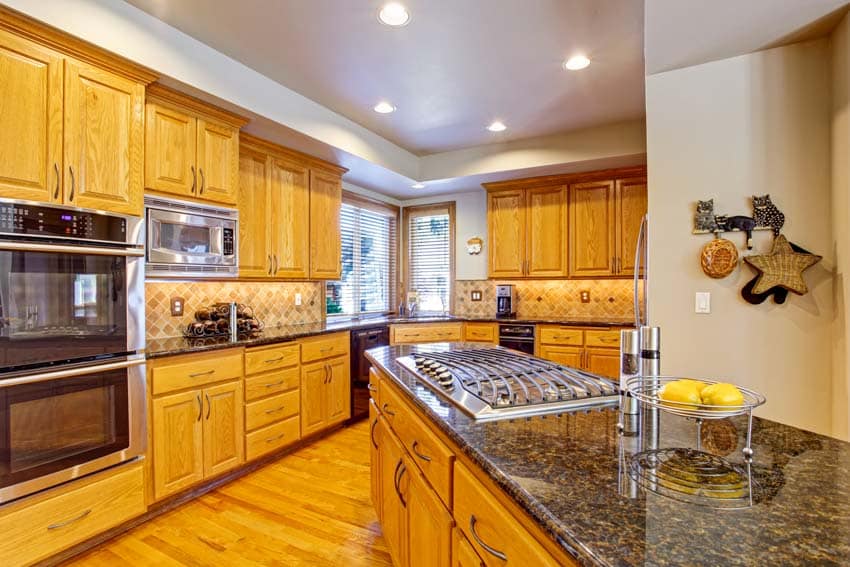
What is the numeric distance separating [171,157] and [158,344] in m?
1.16

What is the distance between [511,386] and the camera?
1327 millimetres

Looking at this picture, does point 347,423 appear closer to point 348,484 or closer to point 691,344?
point 348,484

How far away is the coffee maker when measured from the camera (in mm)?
4738

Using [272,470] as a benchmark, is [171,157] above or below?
above

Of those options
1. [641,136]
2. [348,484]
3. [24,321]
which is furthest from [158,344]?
[641,136]

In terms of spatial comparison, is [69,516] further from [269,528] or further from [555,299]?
[555,299]

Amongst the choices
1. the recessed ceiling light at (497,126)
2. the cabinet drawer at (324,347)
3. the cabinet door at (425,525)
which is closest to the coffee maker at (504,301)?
the recessed ceiling light at (497,126)

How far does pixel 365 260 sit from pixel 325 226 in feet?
3.71

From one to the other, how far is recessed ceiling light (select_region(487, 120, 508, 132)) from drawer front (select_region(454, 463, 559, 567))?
3.45 m

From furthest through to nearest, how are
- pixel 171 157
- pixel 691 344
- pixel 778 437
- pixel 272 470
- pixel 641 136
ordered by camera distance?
1. pixel 641 136
2. pixel 272 470
3. pixel 171 157
4. pixel 691 344
5. pixel 778 437

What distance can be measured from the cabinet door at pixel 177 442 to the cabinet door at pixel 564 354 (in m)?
3.08

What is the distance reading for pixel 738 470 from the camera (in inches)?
32.1

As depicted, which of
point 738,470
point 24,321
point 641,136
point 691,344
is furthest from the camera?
point 641,136

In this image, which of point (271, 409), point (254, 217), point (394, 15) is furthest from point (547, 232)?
point (271, 409)
